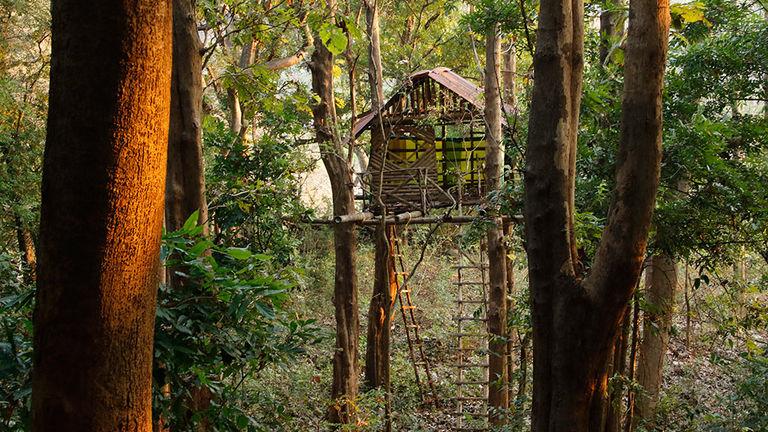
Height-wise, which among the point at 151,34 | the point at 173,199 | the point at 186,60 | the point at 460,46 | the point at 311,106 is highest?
the point at 460,46

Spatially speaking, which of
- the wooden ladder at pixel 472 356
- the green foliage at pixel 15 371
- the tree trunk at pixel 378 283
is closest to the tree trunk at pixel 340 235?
the tree trunk at pixel 378 283

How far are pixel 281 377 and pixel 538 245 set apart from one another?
6412 mm

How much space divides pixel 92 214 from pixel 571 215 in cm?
205

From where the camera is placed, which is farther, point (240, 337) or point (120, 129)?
point (240, 337)

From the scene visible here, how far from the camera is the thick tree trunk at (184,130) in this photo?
3.60 meters

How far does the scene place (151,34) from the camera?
5.08ft

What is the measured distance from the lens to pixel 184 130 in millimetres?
3609

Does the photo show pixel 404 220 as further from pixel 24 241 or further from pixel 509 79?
pixel 509 79

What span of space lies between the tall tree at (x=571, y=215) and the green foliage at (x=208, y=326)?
1.13 meters

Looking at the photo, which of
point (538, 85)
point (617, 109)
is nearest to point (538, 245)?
point (538, 85)

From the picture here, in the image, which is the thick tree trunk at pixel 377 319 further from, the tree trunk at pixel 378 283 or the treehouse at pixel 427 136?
the treehouse at pixel 427 136

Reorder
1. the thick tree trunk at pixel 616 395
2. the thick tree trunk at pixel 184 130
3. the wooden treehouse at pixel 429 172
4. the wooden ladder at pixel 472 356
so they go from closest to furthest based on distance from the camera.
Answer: the thick tree trunk at pixel 184 130, the thick tree trunk at pixel 616 395, the wooden ladder at pixel 472 356, the wooden treehouse at pixel 429 172

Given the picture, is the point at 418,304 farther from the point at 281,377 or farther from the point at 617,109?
the point at 617,109

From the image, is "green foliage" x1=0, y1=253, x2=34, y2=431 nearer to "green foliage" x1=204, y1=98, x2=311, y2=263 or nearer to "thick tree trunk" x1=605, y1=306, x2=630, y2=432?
"thick tree trunk" x1=605, y1=306, x2=630, y2=432
